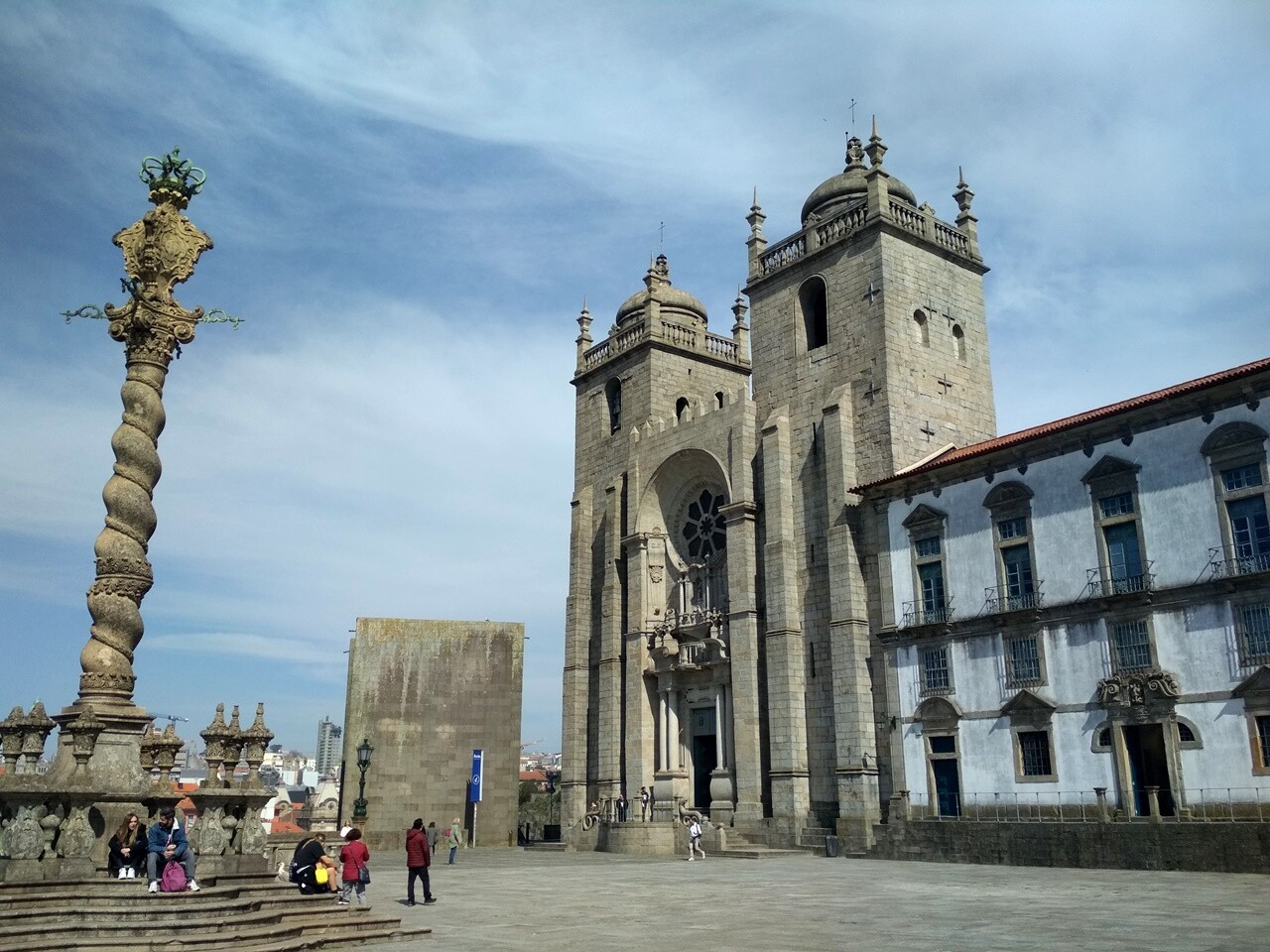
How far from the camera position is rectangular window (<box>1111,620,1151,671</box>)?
2323 cm

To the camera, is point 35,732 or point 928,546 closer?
point 35,732

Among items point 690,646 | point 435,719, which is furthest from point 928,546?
point 435,719

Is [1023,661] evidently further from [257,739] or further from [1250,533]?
[257,739]

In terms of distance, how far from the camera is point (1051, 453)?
84.7 feet

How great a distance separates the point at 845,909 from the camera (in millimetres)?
14938

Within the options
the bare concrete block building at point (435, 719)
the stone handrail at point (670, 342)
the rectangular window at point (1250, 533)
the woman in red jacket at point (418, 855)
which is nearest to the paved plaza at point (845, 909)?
the woman in red jacket at point (418, 855)

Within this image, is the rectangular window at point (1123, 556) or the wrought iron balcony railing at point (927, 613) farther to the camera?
the wrought iron balcony railing at point (927, 613)

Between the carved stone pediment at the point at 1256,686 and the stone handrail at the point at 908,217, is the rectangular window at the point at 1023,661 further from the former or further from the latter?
the stone handrail at the point at 908,217

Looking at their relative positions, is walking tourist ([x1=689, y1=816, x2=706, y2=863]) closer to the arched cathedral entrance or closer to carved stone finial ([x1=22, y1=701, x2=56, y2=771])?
→ the arched cathedral entrance

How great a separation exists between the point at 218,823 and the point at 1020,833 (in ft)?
54.7

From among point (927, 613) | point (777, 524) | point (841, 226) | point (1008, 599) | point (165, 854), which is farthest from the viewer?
point (841, 226)

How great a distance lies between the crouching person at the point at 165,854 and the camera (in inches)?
522

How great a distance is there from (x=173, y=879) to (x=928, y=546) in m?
20.8

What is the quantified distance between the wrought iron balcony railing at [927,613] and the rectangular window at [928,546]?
1.25 meters
